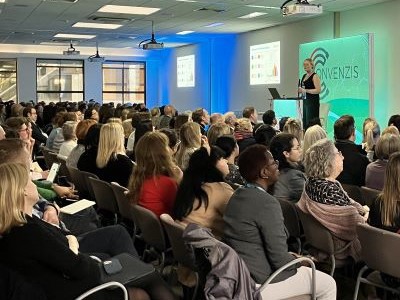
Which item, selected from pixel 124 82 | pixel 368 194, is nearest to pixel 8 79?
pixel 124 82

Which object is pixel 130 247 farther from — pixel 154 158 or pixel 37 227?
pixel 37 227

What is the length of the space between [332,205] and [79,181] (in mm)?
2783

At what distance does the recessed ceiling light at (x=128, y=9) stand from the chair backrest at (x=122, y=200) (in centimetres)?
774

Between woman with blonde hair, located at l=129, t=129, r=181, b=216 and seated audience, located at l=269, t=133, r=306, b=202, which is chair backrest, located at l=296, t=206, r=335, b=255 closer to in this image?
seated audience, located at l=269, t=133, r=306, b=202

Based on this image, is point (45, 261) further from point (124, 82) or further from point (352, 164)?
point (124, 82)

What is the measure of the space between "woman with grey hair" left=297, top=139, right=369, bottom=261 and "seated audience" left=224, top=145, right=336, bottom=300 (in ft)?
1.96

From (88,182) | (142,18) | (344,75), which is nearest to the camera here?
(88,182)

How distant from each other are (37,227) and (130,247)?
4.25 ft

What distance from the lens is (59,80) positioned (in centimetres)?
2173

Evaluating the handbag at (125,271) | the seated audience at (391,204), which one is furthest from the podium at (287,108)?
the handbag at (125,271)

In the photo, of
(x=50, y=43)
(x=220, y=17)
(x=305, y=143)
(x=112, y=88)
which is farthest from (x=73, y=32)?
(x=305, y=143)

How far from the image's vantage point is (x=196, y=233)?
252cm

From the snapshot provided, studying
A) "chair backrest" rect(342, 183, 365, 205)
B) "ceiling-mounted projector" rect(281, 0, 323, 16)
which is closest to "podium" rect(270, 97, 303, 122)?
"ceiling-mounted projector" rect(281, 0, 323, 16)

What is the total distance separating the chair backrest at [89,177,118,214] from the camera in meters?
4.45
